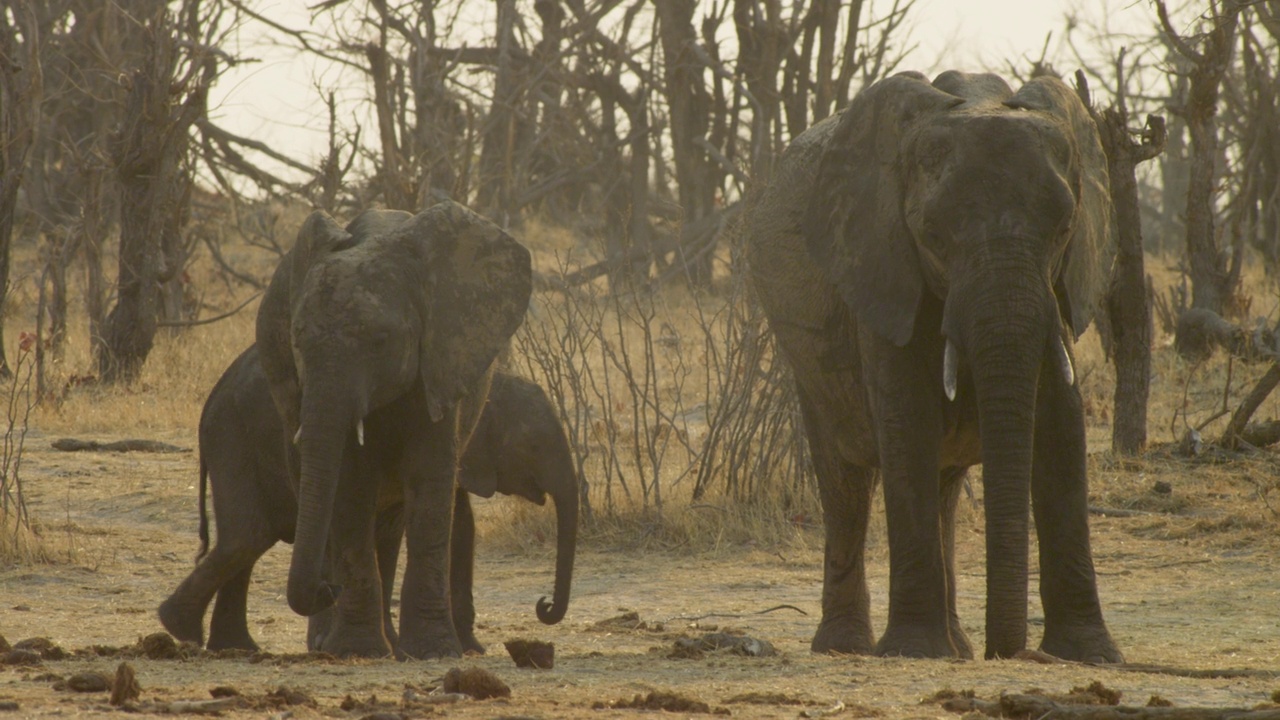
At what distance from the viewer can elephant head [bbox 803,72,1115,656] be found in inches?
215

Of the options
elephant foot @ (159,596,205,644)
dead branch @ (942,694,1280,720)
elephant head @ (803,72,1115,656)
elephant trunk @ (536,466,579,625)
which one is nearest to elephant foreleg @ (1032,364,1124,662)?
elephant head @ (803,72,1115,656)

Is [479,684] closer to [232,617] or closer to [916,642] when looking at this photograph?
[916,642]

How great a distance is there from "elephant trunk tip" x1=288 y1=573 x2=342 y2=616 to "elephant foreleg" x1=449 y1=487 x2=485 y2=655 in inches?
51.3

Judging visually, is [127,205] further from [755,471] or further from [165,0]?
[755,471]

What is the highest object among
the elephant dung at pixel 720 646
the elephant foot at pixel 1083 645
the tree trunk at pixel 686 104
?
the tree trunk at pixel 686 104

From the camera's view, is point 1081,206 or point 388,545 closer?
point 1081,206

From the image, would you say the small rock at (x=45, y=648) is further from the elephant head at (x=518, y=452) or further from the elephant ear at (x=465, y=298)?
the elephant head at (x=518, y=452)

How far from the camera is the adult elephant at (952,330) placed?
18.0 ft

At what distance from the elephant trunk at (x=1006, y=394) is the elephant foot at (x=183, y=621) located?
3324 millimetres

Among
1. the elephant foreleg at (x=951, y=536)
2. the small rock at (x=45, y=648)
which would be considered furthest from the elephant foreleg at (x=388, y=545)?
the elephant foreleg at (x=951, y=536)

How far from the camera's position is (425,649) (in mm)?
6355

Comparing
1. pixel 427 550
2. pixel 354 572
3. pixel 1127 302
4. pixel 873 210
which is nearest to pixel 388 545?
pixel 354 572

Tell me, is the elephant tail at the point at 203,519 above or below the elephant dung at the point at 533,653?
above

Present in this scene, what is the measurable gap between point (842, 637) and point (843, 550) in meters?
0.35
